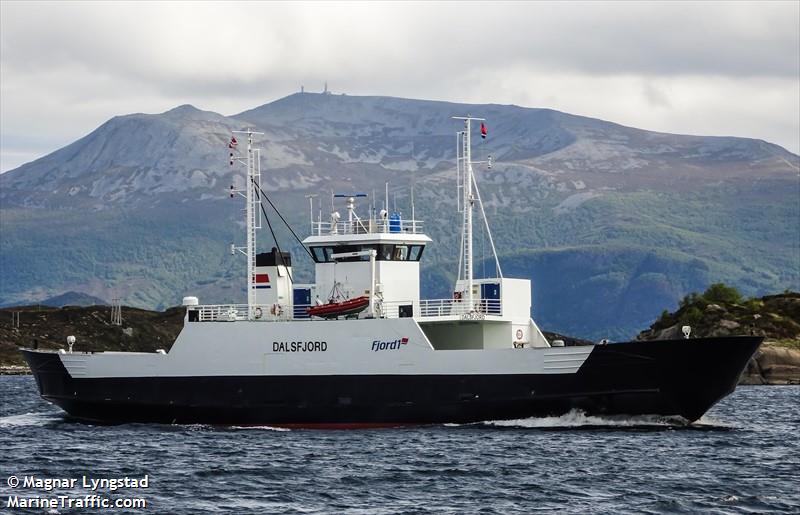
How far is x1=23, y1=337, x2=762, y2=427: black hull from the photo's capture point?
3706 centimetres

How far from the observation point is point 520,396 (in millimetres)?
37969

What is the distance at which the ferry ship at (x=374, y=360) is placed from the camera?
3738cm

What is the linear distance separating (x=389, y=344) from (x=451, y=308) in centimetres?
264

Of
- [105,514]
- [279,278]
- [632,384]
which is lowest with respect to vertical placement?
[105,514]

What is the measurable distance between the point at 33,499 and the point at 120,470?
14.2ft

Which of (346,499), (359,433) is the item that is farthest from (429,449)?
(346,499)

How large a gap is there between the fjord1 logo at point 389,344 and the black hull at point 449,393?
2.98ft

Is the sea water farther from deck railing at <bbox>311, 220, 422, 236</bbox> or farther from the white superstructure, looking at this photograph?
deck railing at <bbox>311, 220, 422, 236</bbox>

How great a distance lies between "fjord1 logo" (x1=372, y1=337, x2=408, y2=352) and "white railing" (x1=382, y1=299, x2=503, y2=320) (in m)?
1.34

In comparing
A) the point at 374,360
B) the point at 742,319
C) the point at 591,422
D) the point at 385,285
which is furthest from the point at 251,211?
the point at 742,319

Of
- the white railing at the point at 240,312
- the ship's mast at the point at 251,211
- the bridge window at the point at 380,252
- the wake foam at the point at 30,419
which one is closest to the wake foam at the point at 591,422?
the bridge window at the point at 380,252

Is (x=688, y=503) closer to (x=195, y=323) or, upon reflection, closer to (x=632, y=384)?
(x=632, y=384)

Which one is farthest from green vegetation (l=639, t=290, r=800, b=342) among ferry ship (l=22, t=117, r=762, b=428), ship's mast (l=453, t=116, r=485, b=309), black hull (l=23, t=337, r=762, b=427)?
black hull (l=23, t=337, r=762, b=427)

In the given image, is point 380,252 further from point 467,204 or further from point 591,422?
point 591,422
